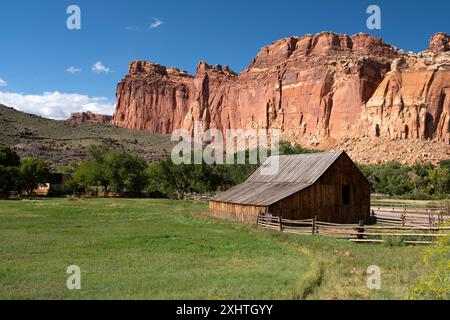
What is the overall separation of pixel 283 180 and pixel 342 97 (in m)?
97.3

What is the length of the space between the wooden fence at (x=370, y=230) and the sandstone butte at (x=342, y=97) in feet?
268

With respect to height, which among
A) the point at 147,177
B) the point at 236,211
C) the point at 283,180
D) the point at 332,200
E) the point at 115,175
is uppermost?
the point at 115,175

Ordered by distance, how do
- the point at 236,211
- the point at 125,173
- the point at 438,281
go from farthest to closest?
the point at 125,173 < the point at 236,211 < the point at 438,281

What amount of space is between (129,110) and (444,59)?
129 meters

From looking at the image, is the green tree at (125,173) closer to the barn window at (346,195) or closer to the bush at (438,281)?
the barn window at (346,195)

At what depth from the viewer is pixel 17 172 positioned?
5778cm

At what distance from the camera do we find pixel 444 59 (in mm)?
115125

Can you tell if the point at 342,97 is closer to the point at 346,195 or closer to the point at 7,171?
the point at 7,171

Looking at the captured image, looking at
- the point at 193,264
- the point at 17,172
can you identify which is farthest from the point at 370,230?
the point at 17,172

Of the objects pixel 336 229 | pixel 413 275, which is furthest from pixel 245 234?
pixel 413 275

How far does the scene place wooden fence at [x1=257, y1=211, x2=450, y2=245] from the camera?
20.0m

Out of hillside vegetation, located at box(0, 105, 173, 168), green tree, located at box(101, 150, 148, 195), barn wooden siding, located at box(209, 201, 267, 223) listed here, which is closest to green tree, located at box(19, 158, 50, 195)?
green tree, located at box(101, 150, 148, 195)

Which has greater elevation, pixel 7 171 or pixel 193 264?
pixel 7 171
